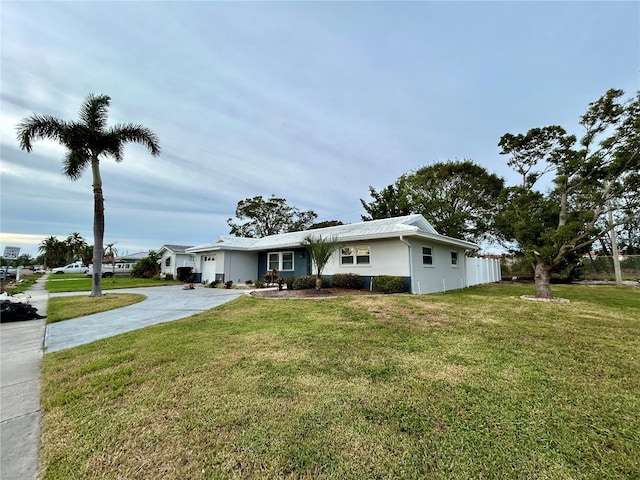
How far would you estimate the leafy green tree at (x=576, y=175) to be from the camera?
29.8 ft

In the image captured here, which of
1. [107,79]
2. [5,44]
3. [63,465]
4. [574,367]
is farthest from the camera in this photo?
[107,79]

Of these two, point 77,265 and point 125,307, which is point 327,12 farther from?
point 77,265

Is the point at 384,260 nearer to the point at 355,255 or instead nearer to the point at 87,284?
the point at 355,255

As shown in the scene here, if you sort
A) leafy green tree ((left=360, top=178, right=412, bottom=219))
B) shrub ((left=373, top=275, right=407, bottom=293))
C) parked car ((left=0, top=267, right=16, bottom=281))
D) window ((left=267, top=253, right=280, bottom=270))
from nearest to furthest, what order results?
shrub ((left=373, top=275, right=407, bottom=293)) < window ((left=267, top=253, right=280, bottom=270)) < parked car ((left=0, top=267, right=16, bottom=281)) < leafy green tree ((left=360, top=178, right=412, bottom=219))

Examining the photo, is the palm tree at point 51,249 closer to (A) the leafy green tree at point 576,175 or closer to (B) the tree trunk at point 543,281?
(A) the leafy green tree at point 576,175

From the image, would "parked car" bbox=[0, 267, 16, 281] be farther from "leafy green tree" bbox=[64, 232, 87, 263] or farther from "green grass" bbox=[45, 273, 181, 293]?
"leafy green tree" bbox=[64, 232, 87, 263]

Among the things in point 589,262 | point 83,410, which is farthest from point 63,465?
point 589,262

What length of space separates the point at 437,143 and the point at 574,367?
16.2 meters

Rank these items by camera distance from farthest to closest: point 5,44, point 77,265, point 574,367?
point 77,265 → point 5,44 → point 574,367

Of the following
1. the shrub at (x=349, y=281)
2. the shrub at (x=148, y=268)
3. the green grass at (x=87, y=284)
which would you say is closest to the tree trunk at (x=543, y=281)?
the shrub at (x=349, y=281)

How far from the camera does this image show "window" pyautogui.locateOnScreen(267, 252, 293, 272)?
651 inches

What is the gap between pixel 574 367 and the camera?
11.6 ft

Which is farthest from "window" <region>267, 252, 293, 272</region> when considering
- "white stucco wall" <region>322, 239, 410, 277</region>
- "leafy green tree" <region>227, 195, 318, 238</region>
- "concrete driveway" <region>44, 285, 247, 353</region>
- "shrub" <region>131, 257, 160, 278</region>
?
"leafy green tree" <region>227, 195, 318, 238</region>

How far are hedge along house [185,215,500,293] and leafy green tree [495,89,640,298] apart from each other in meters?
3.39
